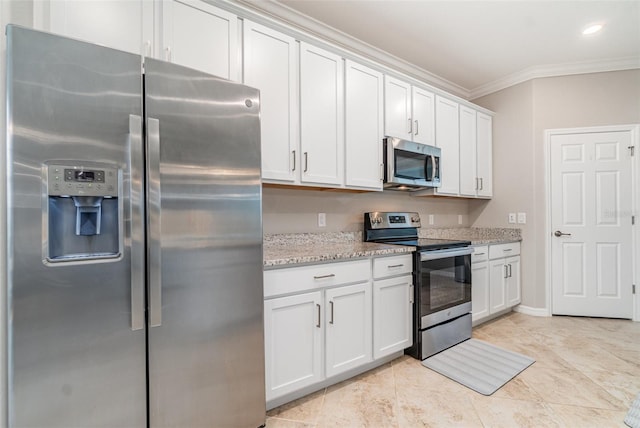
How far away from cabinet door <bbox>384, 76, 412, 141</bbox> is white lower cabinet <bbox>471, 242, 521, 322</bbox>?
143cm

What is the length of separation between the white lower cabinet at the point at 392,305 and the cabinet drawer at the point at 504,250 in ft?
4.58

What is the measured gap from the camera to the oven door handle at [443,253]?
2.28m

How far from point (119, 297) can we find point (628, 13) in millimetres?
4157

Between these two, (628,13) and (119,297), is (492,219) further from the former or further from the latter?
(119,297)

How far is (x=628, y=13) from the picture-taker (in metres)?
2.45

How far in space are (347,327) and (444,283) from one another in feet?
3.41

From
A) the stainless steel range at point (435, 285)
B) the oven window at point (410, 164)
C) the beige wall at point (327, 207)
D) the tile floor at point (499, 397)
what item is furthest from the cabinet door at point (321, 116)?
the tile floor at point (499, 397)

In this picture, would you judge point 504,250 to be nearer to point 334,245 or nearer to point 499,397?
point 499,397

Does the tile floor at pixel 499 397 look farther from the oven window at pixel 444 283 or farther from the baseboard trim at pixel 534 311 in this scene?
the baseboard trim at pixel 534 311

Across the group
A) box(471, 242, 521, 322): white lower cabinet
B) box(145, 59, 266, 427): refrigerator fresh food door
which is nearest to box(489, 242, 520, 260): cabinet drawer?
box(471, 242, 521, 322): white lower cabinet

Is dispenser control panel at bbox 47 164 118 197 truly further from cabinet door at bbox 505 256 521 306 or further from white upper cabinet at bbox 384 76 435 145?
cabinet door at bbox 505 256 521 306

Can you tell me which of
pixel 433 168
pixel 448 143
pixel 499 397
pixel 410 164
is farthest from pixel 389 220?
pixel 499 397

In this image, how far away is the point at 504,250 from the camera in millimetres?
3252

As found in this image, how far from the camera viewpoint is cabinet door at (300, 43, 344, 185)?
6.89ft
